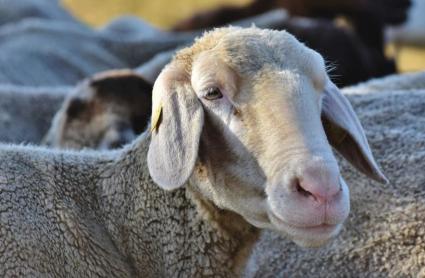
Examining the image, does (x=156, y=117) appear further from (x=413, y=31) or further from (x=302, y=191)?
(x=413, y=31)

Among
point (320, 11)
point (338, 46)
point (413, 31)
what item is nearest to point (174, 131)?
point (338, 46)

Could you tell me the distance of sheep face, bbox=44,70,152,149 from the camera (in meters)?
5.54

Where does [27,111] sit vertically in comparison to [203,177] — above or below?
below

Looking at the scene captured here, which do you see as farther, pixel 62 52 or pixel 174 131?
pixel 62 52

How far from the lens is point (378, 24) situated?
35.0 ft

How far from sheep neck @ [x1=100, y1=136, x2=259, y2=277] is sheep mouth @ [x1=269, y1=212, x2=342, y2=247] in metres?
0.35

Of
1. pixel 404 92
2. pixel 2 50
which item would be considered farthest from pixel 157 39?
pixel 404 92

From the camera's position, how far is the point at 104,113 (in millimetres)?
5676

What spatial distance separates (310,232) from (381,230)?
3.07 feet

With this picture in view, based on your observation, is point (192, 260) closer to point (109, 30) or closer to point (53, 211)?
point (53, 211)

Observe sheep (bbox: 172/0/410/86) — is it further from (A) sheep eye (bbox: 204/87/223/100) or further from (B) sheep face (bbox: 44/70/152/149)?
(A) sheep eye (bbox: 204/87/223/100)

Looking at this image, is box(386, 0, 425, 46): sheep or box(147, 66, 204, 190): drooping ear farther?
box(386, 0, 425, 46): sheep

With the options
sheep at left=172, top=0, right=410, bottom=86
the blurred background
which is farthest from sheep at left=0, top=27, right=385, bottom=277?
the blurred background

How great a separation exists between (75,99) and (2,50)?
2.60m
